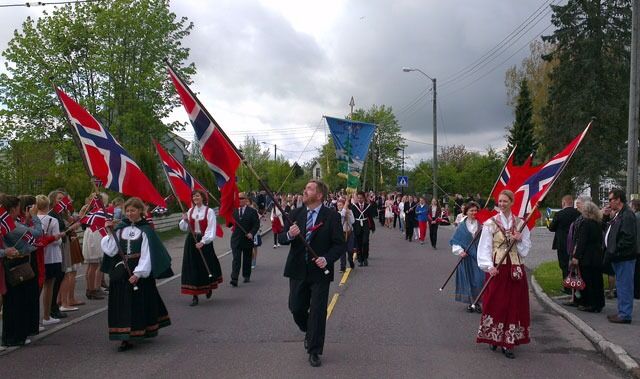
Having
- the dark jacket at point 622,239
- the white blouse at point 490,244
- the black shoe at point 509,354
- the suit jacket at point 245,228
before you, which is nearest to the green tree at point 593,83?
the suit jacket at point 245,228


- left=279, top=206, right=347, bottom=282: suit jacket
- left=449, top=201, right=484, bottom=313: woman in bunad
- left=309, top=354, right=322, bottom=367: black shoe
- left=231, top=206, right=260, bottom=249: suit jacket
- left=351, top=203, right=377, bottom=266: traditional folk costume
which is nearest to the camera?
left=309, top=354, right=322, bottom=367: black shoe

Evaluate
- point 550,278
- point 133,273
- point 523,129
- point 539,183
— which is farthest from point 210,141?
point 523,129

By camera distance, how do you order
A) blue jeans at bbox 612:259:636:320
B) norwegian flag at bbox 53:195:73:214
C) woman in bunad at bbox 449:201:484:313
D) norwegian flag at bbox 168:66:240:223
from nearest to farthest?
norwegian flag at bbox 168:66:240:223, blue jeans at bbox 612:259:636:320, norwegian flag at bbox 53:195:73:214, woman in bunad at bbox 449:201:484:313

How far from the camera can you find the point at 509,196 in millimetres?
7426

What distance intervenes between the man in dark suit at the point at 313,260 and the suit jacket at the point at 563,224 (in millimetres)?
5524

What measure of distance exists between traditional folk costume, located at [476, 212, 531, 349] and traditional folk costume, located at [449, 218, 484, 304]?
260cm

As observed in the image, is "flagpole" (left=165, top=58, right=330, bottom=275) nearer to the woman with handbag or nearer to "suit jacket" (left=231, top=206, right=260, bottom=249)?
the woman with handbag

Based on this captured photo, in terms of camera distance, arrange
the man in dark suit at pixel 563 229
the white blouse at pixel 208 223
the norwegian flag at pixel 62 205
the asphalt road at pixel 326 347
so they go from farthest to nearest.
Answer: the man in dark suit at pixel 563 229
the white blouse at pixel 208 223
the norwegian flag at pixel 62 205
the asphalt road at pixel 326 347

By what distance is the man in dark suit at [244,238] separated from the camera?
1295 centimetres

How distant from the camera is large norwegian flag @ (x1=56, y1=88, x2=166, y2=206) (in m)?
8.33

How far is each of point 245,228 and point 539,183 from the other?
22.6 feet

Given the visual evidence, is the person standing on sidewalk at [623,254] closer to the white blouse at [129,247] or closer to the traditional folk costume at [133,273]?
the traditional folk costume at [133,273]

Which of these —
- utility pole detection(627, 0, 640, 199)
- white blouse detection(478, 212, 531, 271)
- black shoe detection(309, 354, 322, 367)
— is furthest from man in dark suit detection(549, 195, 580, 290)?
black shoe detection(309, 354, 322, 367)

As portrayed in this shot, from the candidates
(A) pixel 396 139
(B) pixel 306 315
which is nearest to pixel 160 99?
(B) pixel 306 315
